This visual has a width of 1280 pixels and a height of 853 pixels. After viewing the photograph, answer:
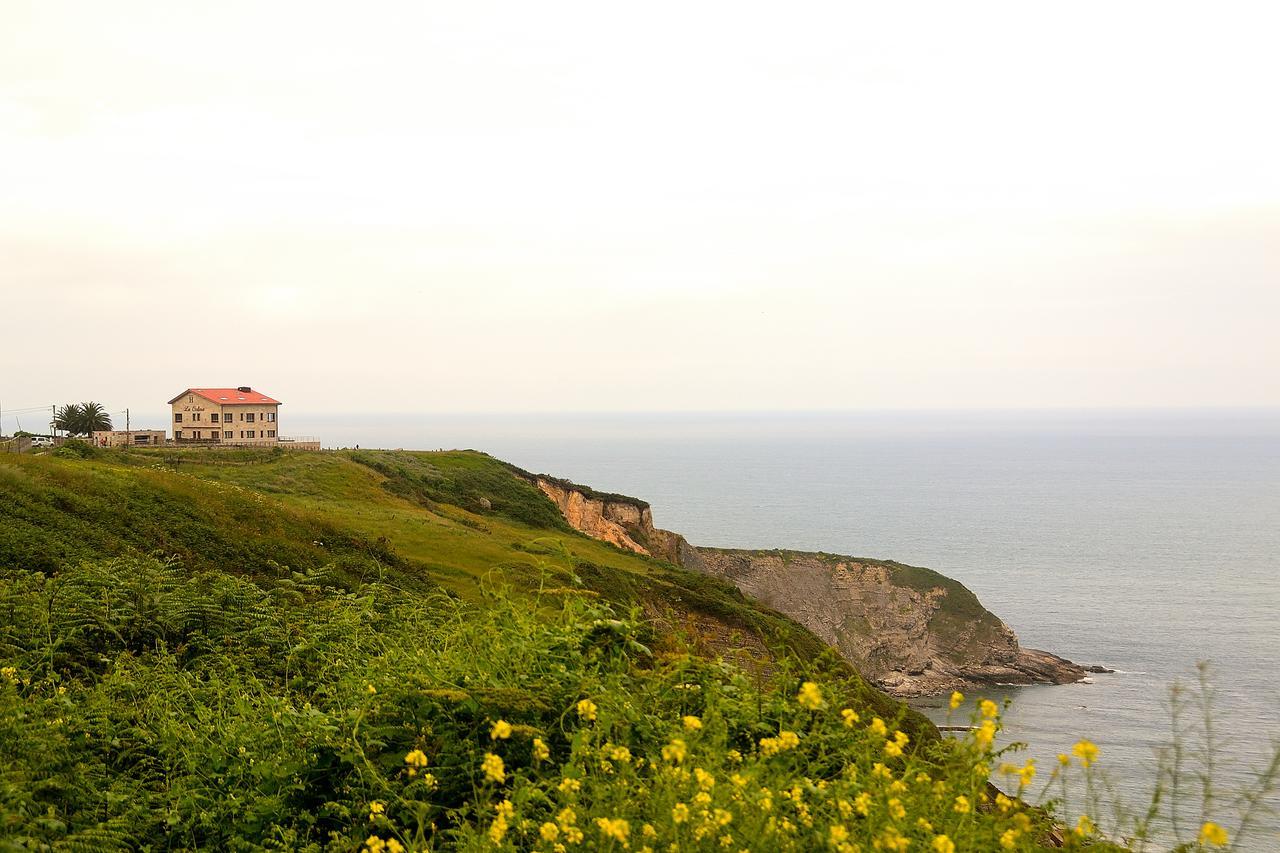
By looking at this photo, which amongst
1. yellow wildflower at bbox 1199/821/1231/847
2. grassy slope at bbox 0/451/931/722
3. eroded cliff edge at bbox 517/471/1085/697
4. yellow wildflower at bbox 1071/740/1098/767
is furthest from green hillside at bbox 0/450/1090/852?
eroded cliff edge at bbox 517/471/1085/697

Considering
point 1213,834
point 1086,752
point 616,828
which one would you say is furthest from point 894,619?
point 616,828

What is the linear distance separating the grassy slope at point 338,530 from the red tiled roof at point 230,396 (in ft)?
95.6

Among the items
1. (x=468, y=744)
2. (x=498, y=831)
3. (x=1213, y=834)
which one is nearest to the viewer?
(x=1213, y=834)

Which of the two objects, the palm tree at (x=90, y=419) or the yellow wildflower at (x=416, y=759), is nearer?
the yellow wildflower at (x=416, y=759)

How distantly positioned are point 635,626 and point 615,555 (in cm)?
5245

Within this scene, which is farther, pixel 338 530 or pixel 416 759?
pixel 338 530

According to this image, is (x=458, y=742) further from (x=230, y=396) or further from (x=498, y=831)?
(x=230, y=396)

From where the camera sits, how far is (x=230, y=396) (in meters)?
96.5

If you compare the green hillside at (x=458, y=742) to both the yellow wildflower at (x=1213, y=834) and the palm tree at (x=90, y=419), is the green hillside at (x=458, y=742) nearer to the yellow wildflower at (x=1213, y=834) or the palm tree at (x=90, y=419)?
the yellow wildflower at (x=1213, y=834)

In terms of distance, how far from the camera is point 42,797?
27.0 ft

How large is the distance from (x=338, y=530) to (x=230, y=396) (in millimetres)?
68624

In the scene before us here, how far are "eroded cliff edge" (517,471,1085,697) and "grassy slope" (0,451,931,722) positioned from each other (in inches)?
1487

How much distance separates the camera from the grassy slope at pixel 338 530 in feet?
76.5

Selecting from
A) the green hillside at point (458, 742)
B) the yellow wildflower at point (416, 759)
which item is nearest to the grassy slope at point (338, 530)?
the green hillside at point (458, 742)
